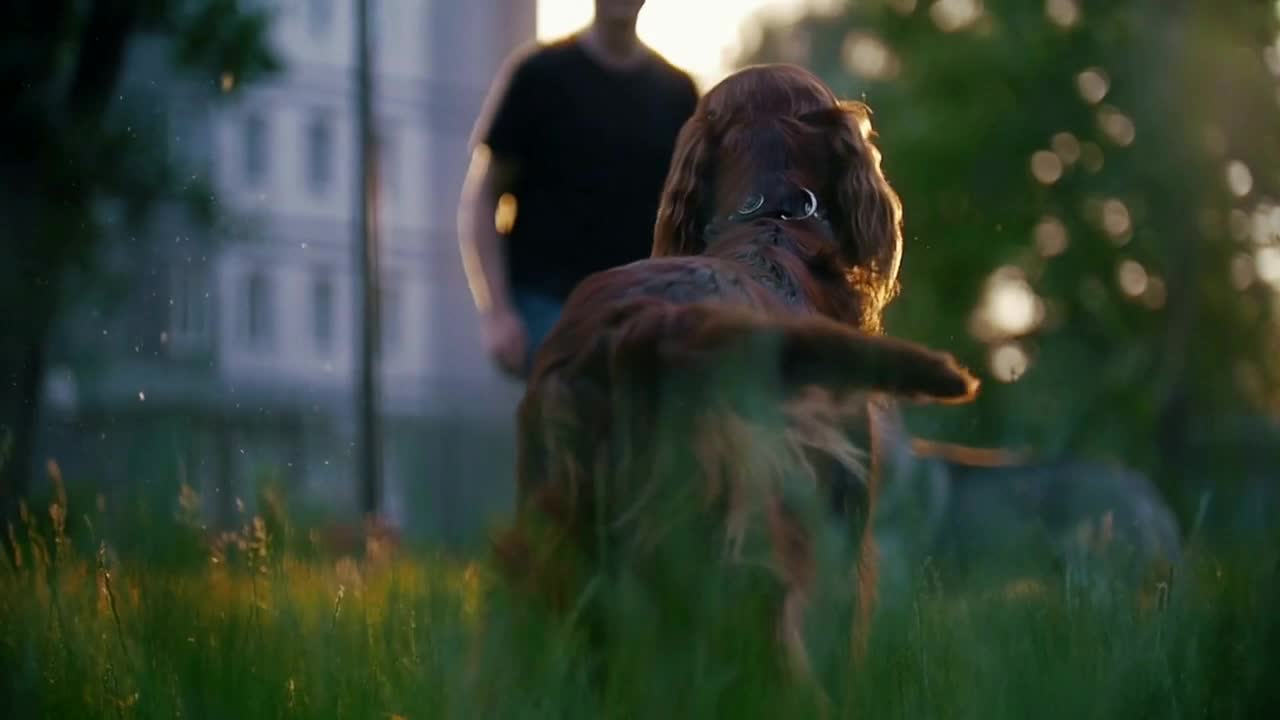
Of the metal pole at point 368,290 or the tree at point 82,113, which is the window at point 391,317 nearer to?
the metal pole at point 368,290

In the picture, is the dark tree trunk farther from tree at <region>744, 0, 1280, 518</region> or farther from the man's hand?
tree at <region>744, 0, 1280, 518</region>

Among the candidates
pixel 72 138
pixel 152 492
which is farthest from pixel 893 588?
pixel 72 138

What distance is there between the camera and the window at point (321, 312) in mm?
46531

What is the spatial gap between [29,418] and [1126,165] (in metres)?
17.7

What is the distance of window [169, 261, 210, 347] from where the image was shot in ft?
19.3

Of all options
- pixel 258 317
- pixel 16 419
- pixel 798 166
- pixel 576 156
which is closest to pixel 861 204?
pixel 798 166

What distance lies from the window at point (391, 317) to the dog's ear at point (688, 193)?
44.1 metres

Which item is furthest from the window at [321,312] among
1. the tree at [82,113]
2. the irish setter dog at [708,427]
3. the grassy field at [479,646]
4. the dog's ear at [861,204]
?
the irish setter dog at [708,427]

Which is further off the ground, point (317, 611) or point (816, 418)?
point (816, 418)

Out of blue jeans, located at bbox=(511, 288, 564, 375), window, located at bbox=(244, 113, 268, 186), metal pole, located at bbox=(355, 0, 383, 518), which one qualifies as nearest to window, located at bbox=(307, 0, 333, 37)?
window, located at bbox=(244, 113, 268, 186)

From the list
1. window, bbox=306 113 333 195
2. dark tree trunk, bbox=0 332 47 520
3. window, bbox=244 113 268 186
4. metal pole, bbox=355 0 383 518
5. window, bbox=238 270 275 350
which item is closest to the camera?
dark tree trunk, bbox=0 332 47 520

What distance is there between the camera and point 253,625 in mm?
3465

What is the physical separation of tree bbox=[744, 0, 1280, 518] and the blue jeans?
1465 cm

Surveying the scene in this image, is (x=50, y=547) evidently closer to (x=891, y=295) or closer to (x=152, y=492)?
(x=152, y=492)
